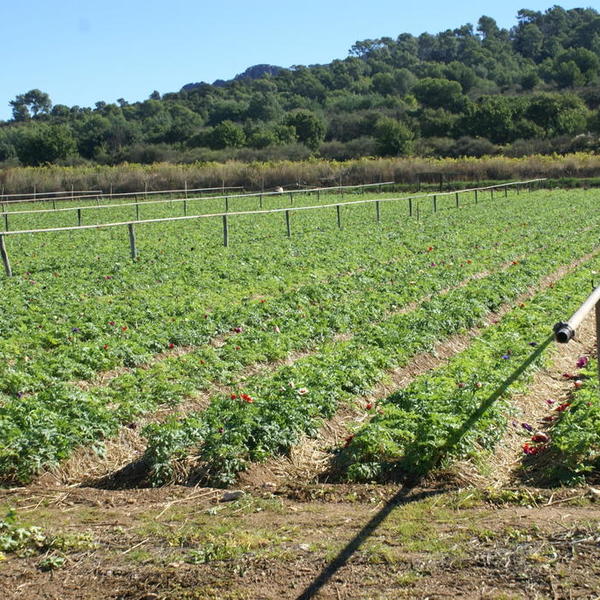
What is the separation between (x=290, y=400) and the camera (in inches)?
275

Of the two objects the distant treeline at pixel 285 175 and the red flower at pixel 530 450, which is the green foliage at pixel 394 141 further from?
the red flower at pixel 530 450

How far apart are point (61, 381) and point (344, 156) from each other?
7336cm

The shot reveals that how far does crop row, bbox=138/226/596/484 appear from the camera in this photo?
612cm

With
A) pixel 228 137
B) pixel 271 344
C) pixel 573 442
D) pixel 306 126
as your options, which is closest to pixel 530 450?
pixel 573 442

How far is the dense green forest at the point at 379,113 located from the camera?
78.0m

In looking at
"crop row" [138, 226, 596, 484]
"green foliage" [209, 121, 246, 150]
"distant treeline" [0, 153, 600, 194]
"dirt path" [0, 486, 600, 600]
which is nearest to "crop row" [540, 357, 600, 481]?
"dirt path" [0, 486, 600, 600]

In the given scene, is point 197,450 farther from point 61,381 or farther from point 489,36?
point 489,36

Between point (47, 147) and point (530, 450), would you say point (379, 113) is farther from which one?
point (530, 450)

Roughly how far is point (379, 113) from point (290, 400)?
95.9m

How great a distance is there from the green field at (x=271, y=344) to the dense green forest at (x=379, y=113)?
5785 cm

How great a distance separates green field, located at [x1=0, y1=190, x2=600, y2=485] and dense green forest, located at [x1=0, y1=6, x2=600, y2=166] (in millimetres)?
57849

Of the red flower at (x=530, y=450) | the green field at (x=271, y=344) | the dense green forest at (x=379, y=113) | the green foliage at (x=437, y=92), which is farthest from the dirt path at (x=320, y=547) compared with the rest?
the green foliage at (x=437, y=92)

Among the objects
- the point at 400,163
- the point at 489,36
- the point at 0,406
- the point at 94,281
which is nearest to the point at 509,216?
the point at 94,281

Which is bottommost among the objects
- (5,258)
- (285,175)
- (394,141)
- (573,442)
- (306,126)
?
Result: (573,442)
